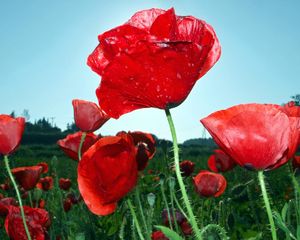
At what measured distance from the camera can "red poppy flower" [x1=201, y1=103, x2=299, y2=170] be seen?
29.1 inches

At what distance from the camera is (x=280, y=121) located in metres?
0.74

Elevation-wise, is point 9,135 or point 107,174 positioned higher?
point 9,135

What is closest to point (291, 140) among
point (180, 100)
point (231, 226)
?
point (180, 100)

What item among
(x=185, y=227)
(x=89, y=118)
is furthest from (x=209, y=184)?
(x=89, y=118)

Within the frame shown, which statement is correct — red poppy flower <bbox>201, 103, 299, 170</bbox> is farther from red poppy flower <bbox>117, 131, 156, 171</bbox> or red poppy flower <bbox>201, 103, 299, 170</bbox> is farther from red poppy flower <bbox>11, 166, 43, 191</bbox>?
red poppy flower <bbox>11, 166, 43, 191</bbox>

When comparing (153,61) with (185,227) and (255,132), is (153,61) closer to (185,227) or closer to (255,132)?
(255,132)

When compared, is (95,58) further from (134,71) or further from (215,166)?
(215,166)

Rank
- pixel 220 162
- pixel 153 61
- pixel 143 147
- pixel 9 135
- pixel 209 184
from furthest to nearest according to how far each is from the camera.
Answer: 1. pixel 220 162
2. pixel 209 184
3. pixel 9 135
4. pixel 143 147
5. pixel 153 61

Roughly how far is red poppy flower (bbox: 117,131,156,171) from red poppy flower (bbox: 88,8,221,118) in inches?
14.6

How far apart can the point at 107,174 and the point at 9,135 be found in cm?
59

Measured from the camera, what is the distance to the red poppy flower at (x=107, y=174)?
939 mm

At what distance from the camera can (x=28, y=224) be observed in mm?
1684

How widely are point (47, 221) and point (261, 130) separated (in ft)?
3.78

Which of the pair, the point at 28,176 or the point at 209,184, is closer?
the point at 209,184
